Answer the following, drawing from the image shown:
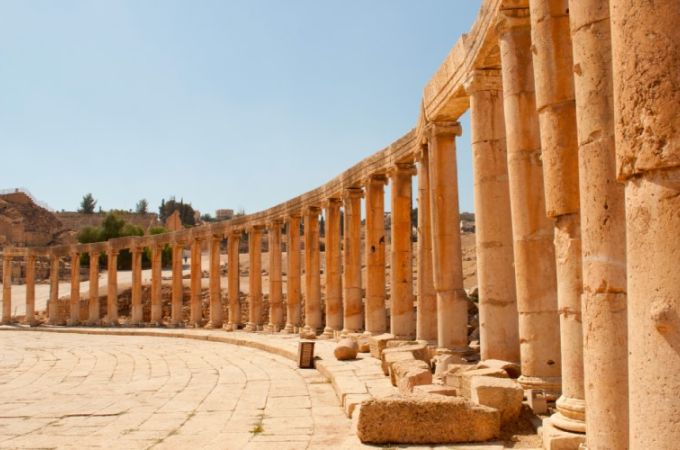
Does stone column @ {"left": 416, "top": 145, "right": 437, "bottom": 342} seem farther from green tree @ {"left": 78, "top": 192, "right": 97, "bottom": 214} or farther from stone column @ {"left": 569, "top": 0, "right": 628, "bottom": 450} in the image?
green tree @ {"left": 78, "top": 192, "right": 97, "bottom": 214}

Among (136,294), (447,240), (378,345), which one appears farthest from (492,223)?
(136,294)

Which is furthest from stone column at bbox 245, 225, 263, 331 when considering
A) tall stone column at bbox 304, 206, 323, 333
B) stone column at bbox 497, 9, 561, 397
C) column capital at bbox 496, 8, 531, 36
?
column capital at bbox 496, 8, 531, 36

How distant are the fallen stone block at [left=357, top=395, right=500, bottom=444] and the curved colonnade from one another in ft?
3.63

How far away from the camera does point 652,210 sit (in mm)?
4930

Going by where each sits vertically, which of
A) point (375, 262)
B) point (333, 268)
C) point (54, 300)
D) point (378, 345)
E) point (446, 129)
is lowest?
point (54, 300)

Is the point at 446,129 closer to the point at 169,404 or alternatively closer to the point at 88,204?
the point at 169,404

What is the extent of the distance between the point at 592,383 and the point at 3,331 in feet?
160

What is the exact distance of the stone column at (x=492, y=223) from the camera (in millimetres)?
13977

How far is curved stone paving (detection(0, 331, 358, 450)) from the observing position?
10.7 meters

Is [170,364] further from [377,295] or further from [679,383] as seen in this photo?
[679,383]

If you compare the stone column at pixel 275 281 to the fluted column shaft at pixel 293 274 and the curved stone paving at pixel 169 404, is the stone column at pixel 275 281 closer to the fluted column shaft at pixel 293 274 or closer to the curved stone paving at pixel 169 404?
the fluted column shaft at pixel 293 274

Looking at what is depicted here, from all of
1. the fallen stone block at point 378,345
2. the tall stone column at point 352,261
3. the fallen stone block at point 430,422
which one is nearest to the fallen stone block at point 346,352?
the fallen stone block at point 378,345

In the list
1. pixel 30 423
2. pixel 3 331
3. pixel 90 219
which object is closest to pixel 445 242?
pixel 30 423

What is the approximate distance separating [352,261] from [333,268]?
3379mm
